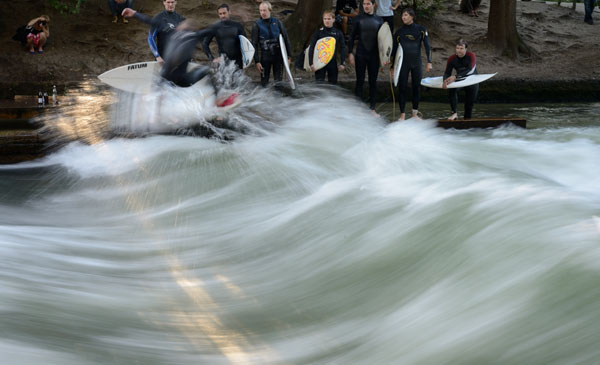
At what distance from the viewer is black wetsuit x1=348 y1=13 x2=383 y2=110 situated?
1080 cm

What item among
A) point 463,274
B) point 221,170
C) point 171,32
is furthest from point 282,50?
point 463,274

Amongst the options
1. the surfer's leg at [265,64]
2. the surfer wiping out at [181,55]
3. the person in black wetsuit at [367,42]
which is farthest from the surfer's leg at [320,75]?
the surfer wiping out at [181,55]

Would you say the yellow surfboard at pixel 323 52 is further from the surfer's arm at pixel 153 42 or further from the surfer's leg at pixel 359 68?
the surfer's arm at pixel 153 42

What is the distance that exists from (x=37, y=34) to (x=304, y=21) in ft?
21.4

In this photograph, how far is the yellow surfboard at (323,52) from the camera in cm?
1101

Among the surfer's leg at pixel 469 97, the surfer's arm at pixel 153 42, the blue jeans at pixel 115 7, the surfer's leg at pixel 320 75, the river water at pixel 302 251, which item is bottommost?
the river water at pixel 302 251

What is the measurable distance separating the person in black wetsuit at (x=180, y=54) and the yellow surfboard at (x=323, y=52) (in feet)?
6.78

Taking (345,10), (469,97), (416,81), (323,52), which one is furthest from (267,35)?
(345,10)

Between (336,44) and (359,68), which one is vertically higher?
(336,44)

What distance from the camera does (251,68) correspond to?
1659 cm

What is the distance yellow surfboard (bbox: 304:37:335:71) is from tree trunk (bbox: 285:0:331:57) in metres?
5.76

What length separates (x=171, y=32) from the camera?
9.88 meters

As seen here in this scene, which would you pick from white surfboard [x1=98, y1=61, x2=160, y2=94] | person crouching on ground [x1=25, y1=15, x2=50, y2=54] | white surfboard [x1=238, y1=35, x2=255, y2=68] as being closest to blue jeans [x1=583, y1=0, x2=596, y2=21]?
white surfboard [x1=238, y1=35, x2=255, y2=68]

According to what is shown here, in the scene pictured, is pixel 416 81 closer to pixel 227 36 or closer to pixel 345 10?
pixel 227 36
